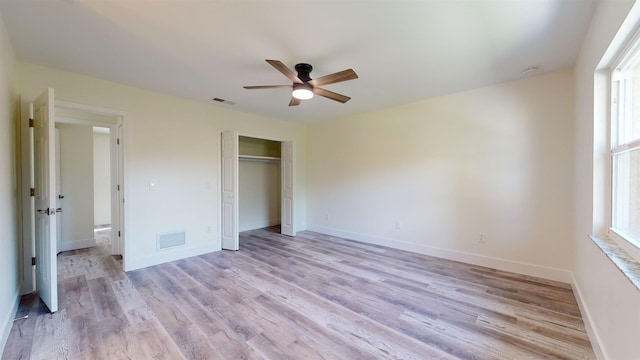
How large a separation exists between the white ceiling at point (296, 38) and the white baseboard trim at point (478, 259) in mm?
2359

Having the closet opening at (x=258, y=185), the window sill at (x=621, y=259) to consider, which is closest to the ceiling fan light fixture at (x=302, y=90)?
the closet opening at (x=258, y=185)

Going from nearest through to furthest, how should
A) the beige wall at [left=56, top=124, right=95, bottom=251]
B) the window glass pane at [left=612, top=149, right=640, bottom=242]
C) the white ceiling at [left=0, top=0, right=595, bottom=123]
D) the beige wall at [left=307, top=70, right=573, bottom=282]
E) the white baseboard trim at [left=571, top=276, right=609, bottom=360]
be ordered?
the window glass pane at [left=612, top=149, right=640, bottom=242] < the white baseboard trim at [left=571, top=276, right=609, bottom=360] < the white ceiling at [left=0, top=0, right=595, bottom=123] < the beige wall at [left=307, top=70, right=573, bottom=282] < the beige wall at [left=56, top=124, right=95, bottom=251]

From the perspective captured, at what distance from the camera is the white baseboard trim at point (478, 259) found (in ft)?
9.92

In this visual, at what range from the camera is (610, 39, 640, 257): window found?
1.57 meters

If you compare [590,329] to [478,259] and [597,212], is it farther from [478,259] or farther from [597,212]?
[478,259]

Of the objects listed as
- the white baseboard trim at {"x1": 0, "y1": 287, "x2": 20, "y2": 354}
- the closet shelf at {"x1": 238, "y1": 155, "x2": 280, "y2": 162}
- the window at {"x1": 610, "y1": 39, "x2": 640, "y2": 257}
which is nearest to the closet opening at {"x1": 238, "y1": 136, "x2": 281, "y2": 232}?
the closet shelf at {"x1": 238, "y1": 155, "x2": 280, "y2": 162}

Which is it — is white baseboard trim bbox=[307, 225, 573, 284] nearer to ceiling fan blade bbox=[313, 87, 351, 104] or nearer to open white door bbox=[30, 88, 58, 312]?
ceiling fan blade bbox=[313, 87, 351, 104]

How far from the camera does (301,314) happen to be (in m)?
2.37

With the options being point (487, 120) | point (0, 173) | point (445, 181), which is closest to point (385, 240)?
point (445, 181)

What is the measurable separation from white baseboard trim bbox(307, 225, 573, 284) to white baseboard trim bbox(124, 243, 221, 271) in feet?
8.72

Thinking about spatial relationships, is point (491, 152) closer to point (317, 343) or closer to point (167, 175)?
point (317, 343)

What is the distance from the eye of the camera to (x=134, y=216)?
3.51 m

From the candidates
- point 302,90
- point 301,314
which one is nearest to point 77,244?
point 301,314

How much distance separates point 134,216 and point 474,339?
4.15m
